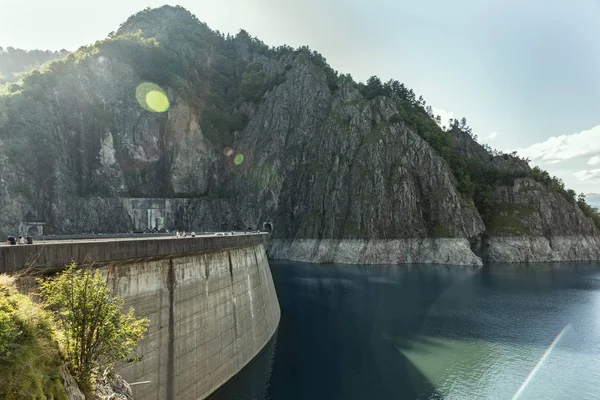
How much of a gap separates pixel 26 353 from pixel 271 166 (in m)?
122

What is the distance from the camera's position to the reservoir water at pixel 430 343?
91.9 feet

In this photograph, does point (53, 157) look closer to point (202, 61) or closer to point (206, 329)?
point (202, 61)

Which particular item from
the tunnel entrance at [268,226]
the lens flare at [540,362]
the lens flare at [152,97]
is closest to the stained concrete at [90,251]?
the lens flare at [540,362]

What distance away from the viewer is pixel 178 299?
22.0 metres

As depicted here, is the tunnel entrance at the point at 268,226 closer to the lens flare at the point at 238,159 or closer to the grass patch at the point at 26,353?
the lens flare at the point at 238,159

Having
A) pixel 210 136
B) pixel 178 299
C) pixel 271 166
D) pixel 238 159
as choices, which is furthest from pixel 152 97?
pixel 178 299

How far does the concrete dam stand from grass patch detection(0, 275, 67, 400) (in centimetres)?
478

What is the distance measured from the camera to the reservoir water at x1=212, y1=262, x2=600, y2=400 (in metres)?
28.0

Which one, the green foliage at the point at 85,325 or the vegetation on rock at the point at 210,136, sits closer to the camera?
the green foliage at the point at 85,325

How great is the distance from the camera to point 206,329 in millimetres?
23953

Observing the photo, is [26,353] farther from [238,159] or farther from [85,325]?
[238,159]

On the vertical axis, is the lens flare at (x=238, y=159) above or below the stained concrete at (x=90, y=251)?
above

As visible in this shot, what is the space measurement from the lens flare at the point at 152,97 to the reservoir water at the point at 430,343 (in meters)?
80.3

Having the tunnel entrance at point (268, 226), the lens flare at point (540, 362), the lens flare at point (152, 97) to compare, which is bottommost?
the lens flare at point (540, 362)
